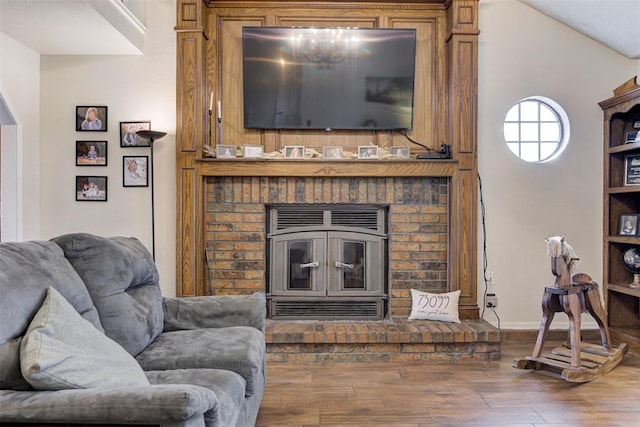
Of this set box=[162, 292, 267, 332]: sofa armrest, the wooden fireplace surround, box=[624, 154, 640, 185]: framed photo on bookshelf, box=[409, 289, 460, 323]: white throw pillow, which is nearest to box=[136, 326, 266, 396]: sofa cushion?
box=[162, 292, 267, 332]: sofa armrest

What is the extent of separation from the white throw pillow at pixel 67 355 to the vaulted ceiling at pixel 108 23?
225 centimetres

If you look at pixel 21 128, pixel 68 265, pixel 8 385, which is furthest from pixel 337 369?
pixel 21 128

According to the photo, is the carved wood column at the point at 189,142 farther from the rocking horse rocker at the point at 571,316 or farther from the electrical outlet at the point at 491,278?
the rocking horse rocker at the point at 571,316

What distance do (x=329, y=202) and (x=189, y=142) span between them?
120cm

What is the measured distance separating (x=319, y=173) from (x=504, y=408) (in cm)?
205

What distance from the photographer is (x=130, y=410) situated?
3.98ft

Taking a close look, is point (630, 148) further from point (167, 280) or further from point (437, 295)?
point (167, 280)

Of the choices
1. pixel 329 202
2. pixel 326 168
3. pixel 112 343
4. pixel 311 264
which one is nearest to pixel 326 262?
pixel 311 264

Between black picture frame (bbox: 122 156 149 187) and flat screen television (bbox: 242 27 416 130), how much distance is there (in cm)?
88

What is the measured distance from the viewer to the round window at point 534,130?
3.91 m

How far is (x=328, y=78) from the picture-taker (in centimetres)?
376

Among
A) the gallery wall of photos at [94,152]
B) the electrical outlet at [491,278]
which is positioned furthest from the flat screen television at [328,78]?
the electrical outlet at [491,278]

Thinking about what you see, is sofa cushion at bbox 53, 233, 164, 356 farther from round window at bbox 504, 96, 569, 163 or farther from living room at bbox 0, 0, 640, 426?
round window at bbox 504, 96, 569, 163

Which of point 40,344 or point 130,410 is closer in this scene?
point 130,410
